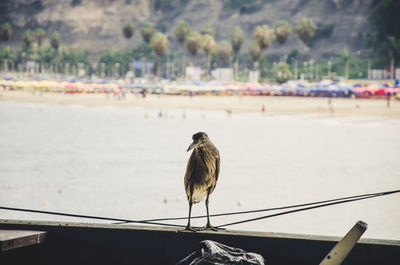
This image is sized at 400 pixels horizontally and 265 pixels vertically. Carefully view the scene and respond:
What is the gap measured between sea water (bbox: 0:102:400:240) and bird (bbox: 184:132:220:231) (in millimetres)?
12584

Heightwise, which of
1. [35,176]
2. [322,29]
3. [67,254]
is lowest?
[35,176]

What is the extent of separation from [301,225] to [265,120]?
1830 inches

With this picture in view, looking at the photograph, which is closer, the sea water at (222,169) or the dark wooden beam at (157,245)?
the dark wooden beam at (157,245)

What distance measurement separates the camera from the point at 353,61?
142375mm

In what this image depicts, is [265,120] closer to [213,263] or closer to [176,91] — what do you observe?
[176,91]

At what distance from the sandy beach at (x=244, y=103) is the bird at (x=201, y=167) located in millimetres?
61533

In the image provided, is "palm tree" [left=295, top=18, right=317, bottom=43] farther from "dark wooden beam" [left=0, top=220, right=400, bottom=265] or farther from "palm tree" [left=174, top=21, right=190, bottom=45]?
"dark wooden beam" [left=0, top=220, right=400, bottom=265]

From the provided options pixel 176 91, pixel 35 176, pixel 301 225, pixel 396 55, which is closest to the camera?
pixel 301 225

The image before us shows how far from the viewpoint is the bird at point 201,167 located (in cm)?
407

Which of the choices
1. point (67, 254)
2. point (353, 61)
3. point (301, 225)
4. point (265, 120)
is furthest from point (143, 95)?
point (67, 254)

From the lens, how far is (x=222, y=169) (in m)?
31.1

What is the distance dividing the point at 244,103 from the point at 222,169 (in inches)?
2161

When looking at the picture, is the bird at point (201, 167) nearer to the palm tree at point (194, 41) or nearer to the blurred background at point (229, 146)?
the blurred background at point (229, 146)

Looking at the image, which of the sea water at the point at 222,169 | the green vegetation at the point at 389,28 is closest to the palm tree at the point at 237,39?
the green vegetation at the point at 389,28
